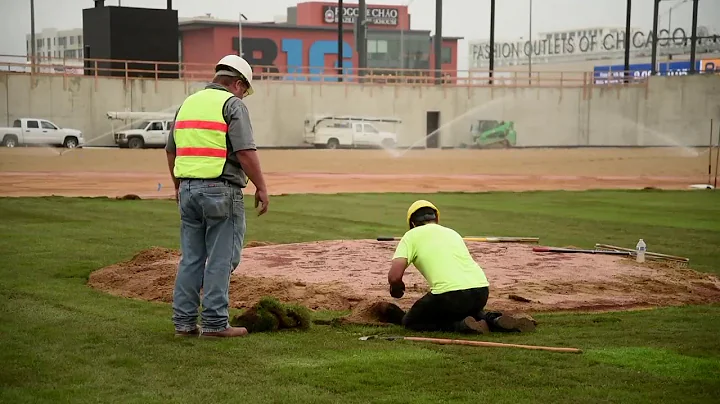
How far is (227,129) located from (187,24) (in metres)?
91.3

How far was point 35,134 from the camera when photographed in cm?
5194

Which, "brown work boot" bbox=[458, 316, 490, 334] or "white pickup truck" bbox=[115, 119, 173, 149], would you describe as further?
"white pickup truck" bbox=[115, 119, 173, 149]

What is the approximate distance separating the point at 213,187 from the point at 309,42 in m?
97.0

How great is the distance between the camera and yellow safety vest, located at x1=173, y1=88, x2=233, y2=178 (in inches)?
333

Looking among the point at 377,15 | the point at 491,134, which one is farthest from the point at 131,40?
the point at 377,15

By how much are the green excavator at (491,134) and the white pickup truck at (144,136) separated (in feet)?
72.2

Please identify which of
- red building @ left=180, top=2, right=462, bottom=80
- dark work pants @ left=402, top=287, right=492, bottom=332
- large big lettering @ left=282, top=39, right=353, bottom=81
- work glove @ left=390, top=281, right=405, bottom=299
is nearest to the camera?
dark work pants @ left=402, top=287, right=492, bottom=332

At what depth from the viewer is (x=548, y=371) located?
7.30 meters

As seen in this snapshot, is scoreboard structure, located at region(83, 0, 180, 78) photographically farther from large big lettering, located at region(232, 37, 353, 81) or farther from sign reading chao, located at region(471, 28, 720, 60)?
sign reading chao, located at region(471, 28, 720, 60)

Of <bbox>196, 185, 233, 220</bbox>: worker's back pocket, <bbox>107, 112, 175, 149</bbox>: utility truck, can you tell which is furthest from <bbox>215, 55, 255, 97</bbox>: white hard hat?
<bbox>107, 112, 175, 149</bbox>: utility truck

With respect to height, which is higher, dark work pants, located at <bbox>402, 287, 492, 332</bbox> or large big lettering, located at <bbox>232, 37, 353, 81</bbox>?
large big lettering, located at <bbox>232, 37, 353, 81</bbox>

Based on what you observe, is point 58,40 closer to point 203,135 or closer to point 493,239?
point 493,239

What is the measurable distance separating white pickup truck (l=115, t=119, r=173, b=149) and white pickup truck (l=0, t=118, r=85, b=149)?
2.55 meters

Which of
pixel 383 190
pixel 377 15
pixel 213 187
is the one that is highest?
pixel 377 15
